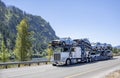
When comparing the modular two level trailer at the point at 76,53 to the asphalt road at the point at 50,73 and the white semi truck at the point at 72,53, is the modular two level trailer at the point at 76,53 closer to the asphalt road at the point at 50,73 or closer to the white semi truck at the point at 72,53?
the white semi truck at the point at 72,53

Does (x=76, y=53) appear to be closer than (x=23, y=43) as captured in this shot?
Yes

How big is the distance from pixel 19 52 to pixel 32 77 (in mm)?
33108

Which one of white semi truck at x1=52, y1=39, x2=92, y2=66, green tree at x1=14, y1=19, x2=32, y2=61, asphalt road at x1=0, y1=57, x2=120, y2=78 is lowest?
asphalt road at x1=0, y1=57, x2=120, y2=78

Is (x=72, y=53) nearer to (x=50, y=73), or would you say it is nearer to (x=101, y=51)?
(x=50, y=73)

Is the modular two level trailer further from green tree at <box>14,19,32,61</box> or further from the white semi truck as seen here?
green tree at <box>14,19,32,61</box>

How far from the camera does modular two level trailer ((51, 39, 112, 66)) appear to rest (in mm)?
36938

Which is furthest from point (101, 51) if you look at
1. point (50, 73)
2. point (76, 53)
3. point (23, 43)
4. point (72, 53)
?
point (50, 73)

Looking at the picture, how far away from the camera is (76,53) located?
1606 inches

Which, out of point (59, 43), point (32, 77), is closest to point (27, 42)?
point (59, 43)

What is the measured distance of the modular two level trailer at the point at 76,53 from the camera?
36.9 metres

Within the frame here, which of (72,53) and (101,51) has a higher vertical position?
(101,51)

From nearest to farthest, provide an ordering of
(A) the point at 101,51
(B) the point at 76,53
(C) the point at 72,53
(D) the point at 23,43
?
(C) the point at 72,53 < (B) the point at 76,53 < (D) the point at 23,43 < (A) the point at 101,51

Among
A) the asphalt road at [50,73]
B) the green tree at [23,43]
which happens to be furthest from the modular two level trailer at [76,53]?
the green tree at [23,43]

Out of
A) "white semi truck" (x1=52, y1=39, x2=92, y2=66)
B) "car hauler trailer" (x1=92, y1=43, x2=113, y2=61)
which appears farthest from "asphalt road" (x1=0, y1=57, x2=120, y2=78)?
"car hauler trailer" (x1=92, y1=43, x2=113, y2=61)
